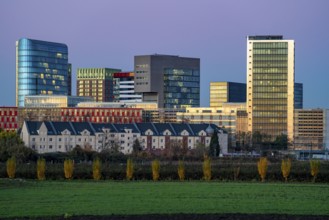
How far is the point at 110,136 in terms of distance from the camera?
6575 inches

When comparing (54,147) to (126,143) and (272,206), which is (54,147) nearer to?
(126,143)

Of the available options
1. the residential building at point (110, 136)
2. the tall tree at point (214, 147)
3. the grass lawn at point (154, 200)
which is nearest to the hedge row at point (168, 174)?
the grass lawn at point (154, 200)

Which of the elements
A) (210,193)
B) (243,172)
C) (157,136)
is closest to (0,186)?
(210,193)

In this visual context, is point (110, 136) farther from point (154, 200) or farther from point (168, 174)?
point (154, 200)

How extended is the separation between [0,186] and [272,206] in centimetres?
2201

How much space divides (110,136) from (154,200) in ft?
389

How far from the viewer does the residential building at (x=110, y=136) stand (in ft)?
525

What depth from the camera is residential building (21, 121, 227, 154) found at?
525ft

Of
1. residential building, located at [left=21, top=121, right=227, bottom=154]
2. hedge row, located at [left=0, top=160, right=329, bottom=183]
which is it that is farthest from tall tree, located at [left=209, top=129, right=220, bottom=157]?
hedge row, located at [left=0, top=160, right=329, bottom=183]

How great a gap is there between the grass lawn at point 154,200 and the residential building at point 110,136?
9734 centimetres

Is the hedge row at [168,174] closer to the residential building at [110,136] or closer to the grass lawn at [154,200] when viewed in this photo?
the grass lawn at [154,200]

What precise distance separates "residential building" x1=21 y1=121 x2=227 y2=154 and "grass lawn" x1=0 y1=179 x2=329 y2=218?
97336 millimetres

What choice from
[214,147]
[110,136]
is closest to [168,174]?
[214,147]

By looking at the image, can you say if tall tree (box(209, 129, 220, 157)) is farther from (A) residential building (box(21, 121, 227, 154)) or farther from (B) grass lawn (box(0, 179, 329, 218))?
(B) grass lawn (box(0, 179, 329, 218))
